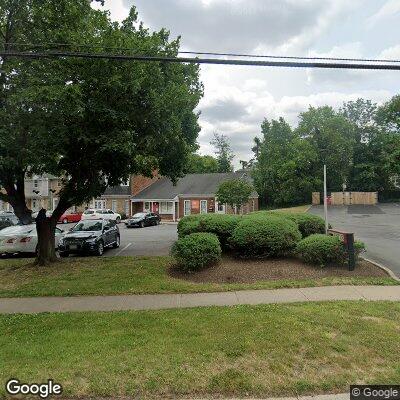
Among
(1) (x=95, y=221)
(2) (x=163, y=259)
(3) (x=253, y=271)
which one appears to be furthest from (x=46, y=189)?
(3) (x=253, y=271)

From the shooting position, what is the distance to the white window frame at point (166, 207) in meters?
43.8

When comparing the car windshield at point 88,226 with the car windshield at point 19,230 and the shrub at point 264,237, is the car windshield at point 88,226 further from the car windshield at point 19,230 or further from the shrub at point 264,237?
the shrub at point 264,237

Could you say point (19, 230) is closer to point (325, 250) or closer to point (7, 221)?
point (7, 221)

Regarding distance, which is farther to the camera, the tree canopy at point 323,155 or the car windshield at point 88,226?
the tree canopy at point 323,155

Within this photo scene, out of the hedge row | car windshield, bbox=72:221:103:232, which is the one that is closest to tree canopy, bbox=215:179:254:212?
car windshield, bbox=72:221:103:232

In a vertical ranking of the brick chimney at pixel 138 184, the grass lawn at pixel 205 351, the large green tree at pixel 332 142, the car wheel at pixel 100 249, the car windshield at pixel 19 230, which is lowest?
the car wheel at pixel 100 249

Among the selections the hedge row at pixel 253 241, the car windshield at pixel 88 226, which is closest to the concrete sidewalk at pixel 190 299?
the hedge row at pixel 253 241

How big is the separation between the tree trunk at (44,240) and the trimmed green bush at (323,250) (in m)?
8.59

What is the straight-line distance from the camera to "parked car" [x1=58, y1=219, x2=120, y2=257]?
16.2 m

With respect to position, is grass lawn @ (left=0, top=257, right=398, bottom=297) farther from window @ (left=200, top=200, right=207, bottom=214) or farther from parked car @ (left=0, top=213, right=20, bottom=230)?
window @ (left=200, top=200, right=207, bottom=214)

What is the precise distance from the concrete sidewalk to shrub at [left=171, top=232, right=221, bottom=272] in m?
2.06

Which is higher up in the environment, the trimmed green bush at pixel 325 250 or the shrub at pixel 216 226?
the shrub at pixel 216 226

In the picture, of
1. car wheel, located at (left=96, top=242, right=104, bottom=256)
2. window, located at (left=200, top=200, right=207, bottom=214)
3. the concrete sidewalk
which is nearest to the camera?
the concrete sidewalk

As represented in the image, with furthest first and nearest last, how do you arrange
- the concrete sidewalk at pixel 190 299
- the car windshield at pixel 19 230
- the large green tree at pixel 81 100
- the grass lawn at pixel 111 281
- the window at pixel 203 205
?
the window at pixel 203 205 < the car windshield at pixel 19 230 < the large green tree at pixel 81 100 < the grass lawn at pixel 111 281 < the concrete sidewalk at pixel 190 299
